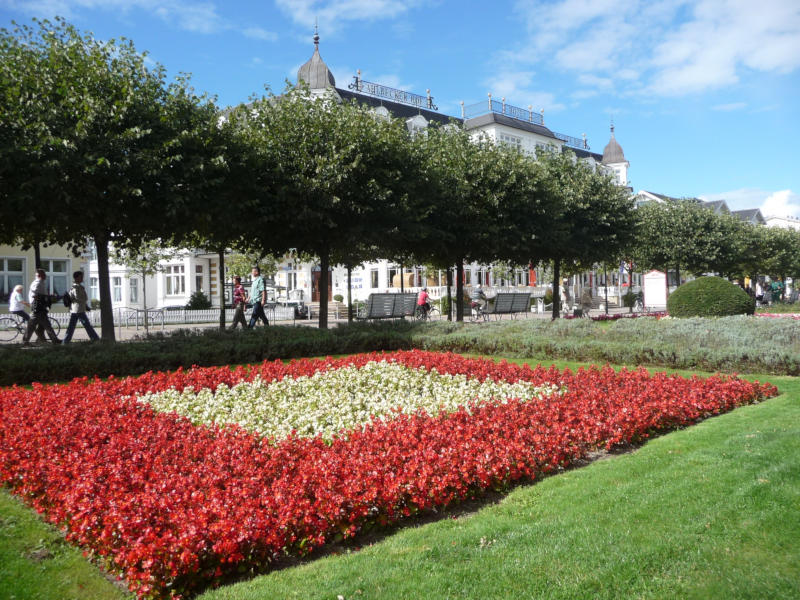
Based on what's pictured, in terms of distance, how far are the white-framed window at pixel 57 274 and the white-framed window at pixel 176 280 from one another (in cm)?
1251

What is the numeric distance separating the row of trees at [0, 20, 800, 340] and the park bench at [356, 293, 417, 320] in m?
1.65

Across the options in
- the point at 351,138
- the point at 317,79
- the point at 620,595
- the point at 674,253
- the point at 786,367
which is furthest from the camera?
the point at 317,79

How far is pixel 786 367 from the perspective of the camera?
1014 cm

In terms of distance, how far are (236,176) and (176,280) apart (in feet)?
108

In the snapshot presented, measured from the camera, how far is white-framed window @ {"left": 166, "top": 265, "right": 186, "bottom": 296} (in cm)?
4544

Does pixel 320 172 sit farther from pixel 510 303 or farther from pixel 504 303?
pixel 510 303

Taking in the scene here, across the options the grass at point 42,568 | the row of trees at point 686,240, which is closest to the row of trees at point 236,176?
the grass at point 42,568

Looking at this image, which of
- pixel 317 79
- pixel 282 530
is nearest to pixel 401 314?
pixel 282 530

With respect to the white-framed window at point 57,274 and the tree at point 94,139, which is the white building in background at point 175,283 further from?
the tree at point 94,139

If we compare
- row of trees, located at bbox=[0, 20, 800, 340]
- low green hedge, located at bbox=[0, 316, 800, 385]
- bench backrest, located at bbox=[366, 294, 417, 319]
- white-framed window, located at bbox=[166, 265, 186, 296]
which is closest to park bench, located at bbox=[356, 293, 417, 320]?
bench backrest, located at bbox=[366, 294, 417, 319]

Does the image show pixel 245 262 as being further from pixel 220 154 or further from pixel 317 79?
pixel 220 154

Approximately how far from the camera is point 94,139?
42.3 ft

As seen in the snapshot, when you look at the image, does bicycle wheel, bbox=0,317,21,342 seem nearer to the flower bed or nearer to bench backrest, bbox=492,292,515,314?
the flower bed

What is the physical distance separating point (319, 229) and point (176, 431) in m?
11.9
